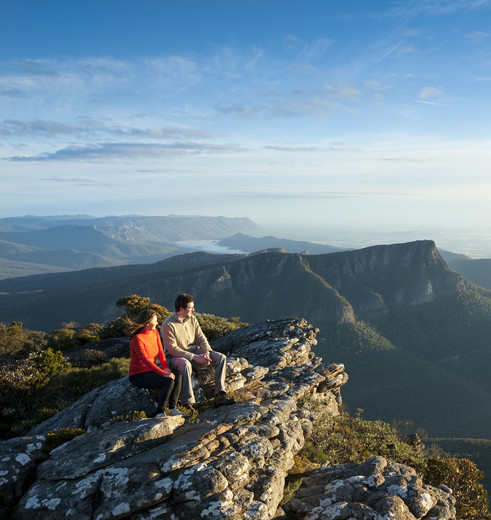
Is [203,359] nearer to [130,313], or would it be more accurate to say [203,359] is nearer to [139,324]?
[139,324]

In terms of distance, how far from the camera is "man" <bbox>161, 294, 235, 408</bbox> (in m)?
10.0

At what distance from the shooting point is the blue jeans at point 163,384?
9.56 metres

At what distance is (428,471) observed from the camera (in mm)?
12320

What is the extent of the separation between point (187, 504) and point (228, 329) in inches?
759

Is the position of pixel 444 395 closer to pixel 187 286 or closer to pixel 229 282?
pixel 229 282

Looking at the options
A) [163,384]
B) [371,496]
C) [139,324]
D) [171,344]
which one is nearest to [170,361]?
[171,344]

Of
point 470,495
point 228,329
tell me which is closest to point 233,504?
point 470,495

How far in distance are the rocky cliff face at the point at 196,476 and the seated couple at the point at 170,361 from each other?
3.26 feet

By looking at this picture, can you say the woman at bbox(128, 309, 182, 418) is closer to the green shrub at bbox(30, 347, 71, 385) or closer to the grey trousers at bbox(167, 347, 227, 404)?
the grey trousers at bbox(167, 347, 227, 404)

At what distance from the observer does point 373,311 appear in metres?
150

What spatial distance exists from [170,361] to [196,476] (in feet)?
13.8

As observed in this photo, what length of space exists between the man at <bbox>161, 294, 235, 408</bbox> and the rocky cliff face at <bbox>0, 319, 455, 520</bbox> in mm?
906

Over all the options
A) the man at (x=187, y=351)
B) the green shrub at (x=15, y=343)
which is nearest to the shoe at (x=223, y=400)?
the man at (x=187, y=351)

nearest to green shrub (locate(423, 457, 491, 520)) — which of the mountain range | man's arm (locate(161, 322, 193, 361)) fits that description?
man's arm (locate(161, 322, 193, 361))
